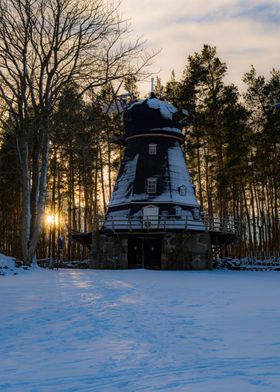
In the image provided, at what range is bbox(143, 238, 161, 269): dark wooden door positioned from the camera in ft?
97.4

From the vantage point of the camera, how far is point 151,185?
30.3 metres

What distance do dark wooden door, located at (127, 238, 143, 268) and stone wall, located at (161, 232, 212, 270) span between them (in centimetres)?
277

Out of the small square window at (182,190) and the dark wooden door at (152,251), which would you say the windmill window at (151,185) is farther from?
the dark wooden door at (152,251)

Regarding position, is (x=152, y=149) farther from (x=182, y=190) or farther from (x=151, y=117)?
(x=182, y=190)

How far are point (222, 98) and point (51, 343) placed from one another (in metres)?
38.1

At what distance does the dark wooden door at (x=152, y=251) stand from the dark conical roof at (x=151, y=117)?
8380 millimetres

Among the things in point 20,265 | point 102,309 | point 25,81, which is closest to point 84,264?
point 20,265

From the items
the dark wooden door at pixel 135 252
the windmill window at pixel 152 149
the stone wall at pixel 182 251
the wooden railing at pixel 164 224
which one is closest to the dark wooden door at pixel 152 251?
the dark wooden door at pixel 135 252

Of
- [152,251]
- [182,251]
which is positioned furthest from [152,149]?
[182,251]

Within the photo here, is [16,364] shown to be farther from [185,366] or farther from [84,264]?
[84,264]

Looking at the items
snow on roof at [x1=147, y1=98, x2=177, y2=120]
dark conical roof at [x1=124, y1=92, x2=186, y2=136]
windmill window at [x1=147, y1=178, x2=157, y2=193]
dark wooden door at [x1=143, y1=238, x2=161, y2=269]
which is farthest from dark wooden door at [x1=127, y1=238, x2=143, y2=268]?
snow on roof at [x1=147, y1=98, x2=177, y2=120]

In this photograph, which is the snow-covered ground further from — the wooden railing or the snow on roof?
the snow on roof

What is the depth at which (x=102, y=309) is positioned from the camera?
7977mm

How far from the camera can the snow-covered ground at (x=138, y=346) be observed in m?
3.63
